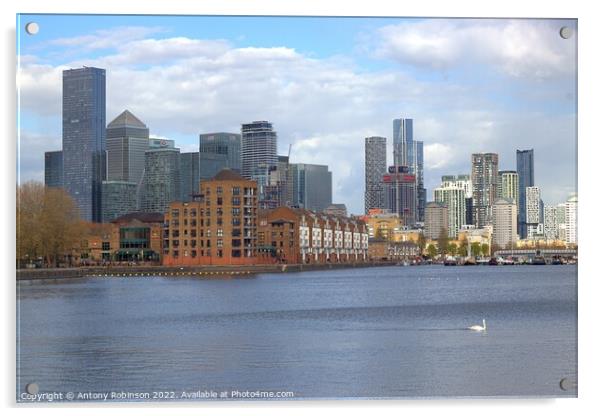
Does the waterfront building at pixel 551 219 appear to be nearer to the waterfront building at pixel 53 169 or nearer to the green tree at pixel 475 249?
the waterfront building at pixel 53 169

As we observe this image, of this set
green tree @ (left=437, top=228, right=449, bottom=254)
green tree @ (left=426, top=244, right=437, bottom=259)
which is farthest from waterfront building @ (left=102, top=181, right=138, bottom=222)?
green tree @ (left=426, top=244, right=437, bottom=259)

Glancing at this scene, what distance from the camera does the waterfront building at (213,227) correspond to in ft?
195

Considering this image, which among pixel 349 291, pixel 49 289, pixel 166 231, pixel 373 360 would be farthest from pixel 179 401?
pixel 166 231

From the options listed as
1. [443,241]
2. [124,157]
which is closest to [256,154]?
[124,157]

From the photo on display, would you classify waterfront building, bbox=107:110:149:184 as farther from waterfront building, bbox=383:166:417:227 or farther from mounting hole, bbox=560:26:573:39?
mounting hole, bbox=560:26:573:39

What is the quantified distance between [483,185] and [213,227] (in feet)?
119

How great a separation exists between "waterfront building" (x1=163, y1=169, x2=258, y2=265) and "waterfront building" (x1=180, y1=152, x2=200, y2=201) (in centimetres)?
120

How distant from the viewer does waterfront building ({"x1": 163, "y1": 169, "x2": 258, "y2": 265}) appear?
195 feet

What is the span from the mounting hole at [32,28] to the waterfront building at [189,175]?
77.1 feet

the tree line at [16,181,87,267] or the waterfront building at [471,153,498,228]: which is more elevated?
the waterfront building at [471,153,498,228]

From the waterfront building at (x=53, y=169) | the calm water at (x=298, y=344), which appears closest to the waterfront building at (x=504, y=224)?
the calm water at (x=298, y=344)

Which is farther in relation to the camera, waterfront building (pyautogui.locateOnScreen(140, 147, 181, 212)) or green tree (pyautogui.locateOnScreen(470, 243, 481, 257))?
green tree (pyautogui.locateOnScreen(470, 243, 481, 257))

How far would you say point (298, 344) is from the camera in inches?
714
